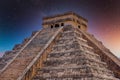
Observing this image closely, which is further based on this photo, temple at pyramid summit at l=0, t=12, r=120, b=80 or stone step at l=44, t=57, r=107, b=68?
stone step at l=44, t=57, r=107, b=68

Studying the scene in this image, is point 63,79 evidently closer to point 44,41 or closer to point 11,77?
point 11,77

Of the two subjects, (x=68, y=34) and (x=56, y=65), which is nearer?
(x=56, y=65)

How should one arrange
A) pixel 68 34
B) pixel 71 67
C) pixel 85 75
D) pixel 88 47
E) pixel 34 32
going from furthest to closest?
pixel 34 32 < pixel 68 34 < pixel 88 47 < pixel 71 67 < pixel 85 75

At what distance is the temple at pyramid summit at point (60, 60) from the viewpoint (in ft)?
52.4

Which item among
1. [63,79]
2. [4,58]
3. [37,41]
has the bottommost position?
[63,79]

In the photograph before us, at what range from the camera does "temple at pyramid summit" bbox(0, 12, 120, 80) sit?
628 inches

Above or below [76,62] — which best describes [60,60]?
above

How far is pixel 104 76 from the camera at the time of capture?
16172 millimetres

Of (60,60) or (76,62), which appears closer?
(76,62)

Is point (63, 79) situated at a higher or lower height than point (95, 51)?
lower

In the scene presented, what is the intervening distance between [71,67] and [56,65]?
142 centimetres

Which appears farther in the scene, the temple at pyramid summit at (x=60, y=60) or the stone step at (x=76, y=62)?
the stone step at (x=76, y=62)

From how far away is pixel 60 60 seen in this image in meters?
17.4

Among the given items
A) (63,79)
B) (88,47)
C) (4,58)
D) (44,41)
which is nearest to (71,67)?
(63,79)
